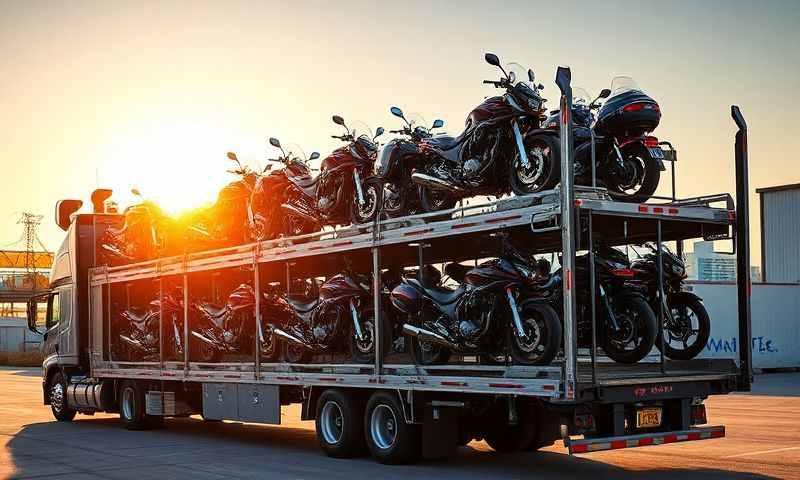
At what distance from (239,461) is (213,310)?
3.67m

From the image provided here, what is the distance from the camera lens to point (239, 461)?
42.8 ft

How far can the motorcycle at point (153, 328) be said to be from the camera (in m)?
17.4

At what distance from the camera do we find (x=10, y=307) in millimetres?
104688

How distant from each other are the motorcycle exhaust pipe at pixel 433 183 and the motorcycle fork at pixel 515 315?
6.10 feet

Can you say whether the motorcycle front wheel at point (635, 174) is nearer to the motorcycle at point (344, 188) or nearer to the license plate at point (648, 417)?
the license plate at point (648, 417)

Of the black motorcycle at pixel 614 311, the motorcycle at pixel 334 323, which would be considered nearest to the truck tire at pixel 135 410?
the motorcycle at pixel 334 323

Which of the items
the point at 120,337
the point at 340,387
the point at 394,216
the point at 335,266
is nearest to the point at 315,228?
the point at 335,266

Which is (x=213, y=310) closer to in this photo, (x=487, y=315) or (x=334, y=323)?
(x=334, y=323)

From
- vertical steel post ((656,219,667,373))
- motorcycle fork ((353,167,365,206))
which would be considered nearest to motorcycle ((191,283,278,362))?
motorcycle fork ((353,167,365,206))

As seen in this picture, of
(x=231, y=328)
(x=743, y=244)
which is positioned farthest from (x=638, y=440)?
(x=231, y=328)

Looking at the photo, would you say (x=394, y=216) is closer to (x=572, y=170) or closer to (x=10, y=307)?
(x=572, y=170)

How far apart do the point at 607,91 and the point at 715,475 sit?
4200mm

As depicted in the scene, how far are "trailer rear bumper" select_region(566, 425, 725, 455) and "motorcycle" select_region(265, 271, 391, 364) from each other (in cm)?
333

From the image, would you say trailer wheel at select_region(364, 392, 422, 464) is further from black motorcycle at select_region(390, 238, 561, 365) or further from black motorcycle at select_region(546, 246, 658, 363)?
black motorcycle at select_region(546, 246, 658, 363)
